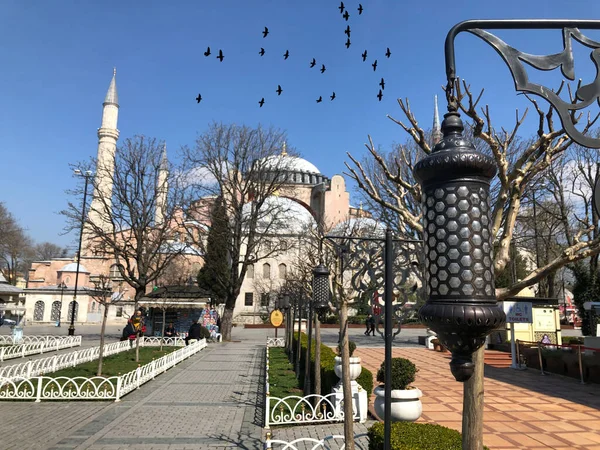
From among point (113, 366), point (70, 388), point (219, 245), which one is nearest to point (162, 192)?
point (219, 245)

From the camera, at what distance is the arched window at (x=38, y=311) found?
4000 cm

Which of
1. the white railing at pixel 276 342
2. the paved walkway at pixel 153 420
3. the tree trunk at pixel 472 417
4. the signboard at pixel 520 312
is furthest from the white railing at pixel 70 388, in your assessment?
the signboard at pixel 520 312

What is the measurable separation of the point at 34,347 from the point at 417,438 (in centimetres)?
1985

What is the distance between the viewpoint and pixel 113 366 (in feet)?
49.7

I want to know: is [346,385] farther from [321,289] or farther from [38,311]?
[38,311]

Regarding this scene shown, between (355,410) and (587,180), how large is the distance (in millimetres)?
22502

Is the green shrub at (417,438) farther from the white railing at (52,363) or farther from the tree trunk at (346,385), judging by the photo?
the white railing at (52,363)

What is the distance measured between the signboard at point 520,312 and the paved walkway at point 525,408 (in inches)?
73.9

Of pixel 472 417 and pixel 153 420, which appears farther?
pixel 153 420

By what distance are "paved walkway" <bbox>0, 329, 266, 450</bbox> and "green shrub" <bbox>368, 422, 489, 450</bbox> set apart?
2.71 metres

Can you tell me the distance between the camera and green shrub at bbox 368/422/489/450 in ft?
14.5

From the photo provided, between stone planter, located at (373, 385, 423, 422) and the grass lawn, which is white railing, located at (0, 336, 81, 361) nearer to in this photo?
the grass lawn

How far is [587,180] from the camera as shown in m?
24.0

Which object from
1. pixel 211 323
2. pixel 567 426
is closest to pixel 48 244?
pixel 211 323
